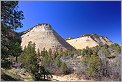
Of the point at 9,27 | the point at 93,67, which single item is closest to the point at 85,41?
the point at 93,67

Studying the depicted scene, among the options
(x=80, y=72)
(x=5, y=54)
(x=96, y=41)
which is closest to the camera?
(x=5, y=54)

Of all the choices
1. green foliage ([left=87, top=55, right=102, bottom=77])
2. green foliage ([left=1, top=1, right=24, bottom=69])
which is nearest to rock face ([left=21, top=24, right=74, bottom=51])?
green foliage ([left=87, top=55, right=102, bottom=77])

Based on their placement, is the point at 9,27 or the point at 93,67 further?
the point at 93,67

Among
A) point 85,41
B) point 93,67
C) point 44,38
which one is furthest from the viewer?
Answer: point 85,41

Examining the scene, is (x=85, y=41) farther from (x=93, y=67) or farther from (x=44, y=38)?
(x=93, y=67)

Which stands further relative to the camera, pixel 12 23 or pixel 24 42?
pixel 24 42

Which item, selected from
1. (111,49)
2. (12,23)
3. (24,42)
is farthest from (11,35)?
(24,42)

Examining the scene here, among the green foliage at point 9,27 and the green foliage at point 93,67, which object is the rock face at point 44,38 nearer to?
the green foliage at point 93,67

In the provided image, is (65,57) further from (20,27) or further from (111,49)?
(20,27)

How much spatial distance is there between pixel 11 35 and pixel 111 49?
18.0 m

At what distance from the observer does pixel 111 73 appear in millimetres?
19297

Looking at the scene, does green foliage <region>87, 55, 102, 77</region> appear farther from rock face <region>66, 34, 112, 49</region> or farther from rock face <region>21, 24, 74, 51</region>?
rock face <region>66, 34, 112, 49</region>

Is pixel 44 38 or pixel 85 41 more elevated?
pixel 85 41

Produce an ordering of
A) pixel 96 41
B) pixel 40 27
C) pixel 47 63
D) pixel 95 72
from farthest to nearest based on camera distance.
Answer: pixel 96 41 < pixel 40 27 < pixel 47 63 < pixel 95 72
